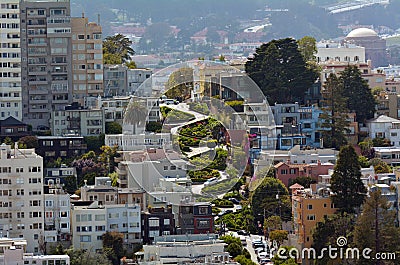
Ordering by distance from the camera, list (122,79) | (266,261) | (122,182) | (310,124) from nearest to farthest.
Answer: (266,261) < (122,182) < (310,124) < (122,79)

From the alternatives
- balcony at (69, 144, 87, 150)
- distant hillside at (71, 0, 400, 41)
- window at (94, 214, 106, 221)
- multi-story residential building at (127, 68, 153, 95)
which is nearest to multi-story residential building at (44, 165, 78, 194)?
balcony at (69, 144, 87, 150)

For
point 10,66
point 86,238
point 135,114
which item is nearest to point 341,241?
point 86,238

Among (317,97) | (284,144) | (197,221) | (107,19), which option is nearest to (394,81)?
(317,97)

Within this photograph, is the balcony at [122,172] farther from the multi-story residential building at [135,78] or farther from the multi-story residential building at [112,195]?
the multi-story residential building at [135,78]

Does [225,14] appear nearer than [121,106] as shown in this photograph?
No

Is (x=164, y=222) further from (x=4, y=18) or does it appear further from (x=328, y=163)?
(x=4, y=18)

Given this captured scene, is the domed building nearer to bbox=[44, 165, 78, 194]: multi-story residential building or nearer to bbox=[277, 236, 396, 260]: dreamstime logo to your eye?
bbox=[44, 165, 78, 194]: multi-story residential building

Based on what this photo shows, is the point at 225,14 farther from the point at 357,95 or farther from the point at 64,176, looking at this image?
the point at 64,176
